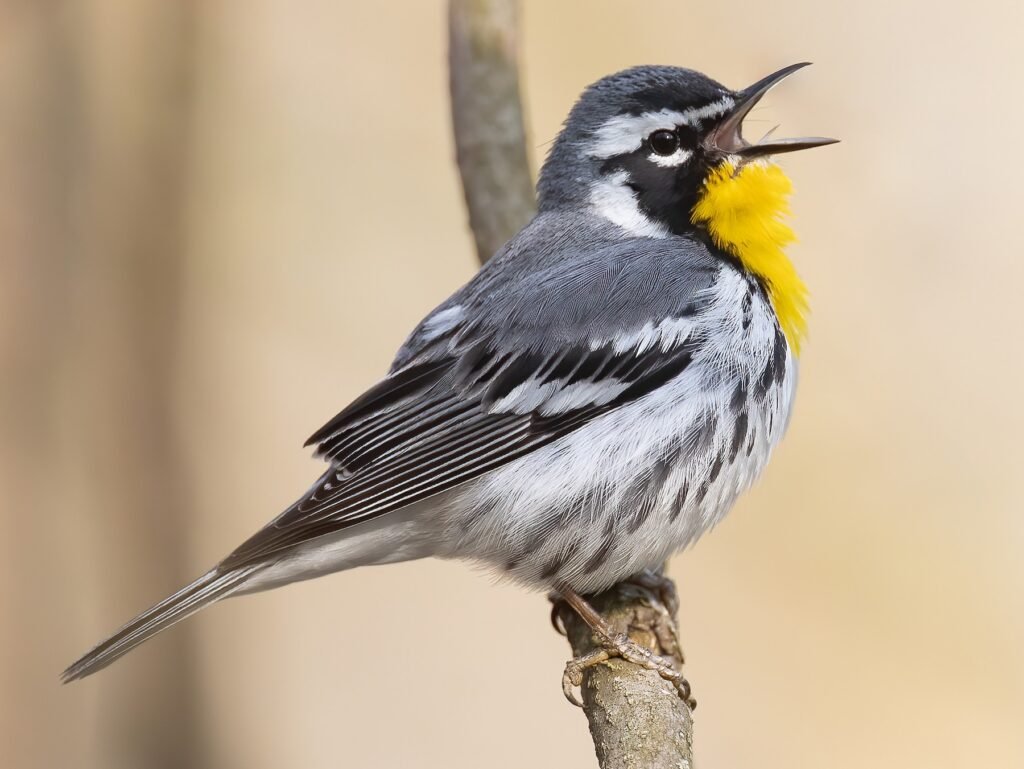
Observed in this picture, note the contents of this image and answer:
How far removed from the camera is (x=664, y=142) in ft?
16.0

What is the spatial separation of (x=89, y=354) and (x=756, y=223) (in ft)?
12.3

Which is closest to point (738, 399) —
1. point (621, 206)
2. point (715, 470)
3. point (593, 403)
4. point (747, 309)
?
point (715, 470)

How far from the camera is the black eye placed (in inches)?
191

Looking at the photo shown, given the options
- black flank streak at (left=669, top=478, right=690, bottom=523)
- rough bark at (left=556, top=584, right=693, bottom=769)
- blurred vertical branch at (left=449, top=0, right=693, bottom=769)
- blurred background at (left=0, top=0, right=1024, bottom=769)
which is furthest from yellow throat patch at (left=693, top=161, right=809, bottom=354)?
rough bark at (left=556, top=584, right=693, bottom=769)

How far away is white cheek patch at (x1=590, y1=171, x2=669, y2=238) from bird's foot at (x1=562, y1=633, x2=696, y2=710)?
1648mm

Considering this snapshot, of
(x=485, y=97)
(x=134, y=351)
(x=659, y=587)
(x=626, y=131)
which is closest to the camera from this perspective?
(x=659, y=587)

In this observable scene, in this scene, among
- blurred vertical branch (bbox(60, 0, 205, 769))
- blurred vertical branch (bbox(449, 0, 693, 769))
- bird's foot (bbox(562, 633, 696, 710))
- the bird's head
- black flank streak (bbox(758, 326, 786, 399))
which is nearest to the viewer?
bird's foot (bbox(562, 633, 696, 710))

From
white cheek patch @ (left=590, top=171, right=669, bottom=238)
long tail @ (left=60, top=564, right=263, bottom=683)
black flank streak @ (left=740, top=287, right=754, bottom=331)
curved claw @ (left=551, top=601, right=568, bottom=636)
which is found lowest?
curved claw @ (left=551, top=601, right=568, bottom=636)

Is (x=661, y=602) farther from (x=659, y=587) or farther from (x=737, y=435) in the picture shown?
(x=737, y=435)

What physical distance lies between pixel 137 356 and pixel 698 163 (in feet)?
10.2

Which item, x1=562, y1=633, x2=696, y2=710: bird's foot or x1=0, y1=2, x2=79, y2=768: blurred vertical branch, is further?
x1=0, y1=2, x2=79, y2=768: blurred vertical branch

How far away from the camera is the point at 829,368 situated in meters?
7.19

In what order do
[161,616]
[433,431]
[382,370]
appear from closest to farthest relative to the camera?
[161,616] → [433,431] → [382,370]

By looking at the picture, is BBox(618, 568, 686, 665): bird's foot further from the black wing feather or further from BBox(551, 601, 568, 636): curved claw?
the black wing feather
